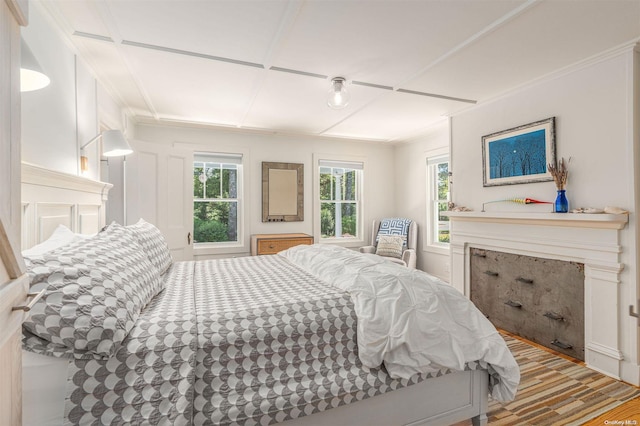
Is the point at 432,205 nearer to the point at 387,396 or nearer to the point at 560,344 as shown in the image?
the point at 560,344

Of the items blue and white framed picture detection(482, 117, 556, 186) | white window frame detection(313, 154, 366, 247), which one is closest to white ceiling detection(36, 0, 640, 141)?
blue and white framed picture detection(482, 117, 556, 186)

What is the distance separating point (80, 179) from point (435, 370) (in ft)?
8.54

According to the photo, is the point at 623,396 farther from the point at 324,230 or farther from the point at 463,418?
the point at 324,230

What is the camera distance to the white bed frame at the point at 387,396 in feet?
4.70

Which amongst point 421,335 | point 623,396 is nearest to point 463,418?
point 421,335

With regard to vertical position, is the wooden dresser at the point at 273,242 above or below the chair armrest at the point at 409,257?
above

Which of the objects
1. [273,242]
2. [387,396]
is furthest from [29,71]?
[273,242]

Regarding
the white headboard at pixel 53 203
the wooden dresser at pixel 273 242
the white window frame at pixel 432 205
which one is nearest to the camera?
the white headboard at pixel 53 203

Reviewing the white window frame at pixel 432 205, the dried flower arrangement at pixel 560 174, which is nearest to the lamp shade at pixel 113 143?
the dried flower arrangement at pixel 560 174

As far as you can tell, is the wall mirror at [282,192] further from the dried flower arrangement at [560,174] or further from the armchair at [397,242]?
the dried flower arrangement at [560,174]

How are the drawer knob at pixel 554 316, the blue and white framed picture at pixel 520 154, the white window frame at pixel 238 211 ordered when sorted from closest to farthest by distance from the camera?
the drawer knob at pixel 554 316
the blue and white framed picture at pixel 520 154
the white window frame at pixel 238 211

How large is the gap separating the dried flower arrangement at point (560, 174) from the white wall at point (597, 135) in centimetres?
6

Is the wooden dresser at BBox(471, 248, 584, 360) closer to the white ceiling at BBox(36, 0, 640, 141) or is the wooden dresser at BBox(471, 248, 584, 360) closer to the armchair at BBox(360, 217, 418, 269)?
the armchair at BBox(360, 217, 418, 269)

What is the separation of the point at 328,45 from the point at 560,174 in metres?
2.19
